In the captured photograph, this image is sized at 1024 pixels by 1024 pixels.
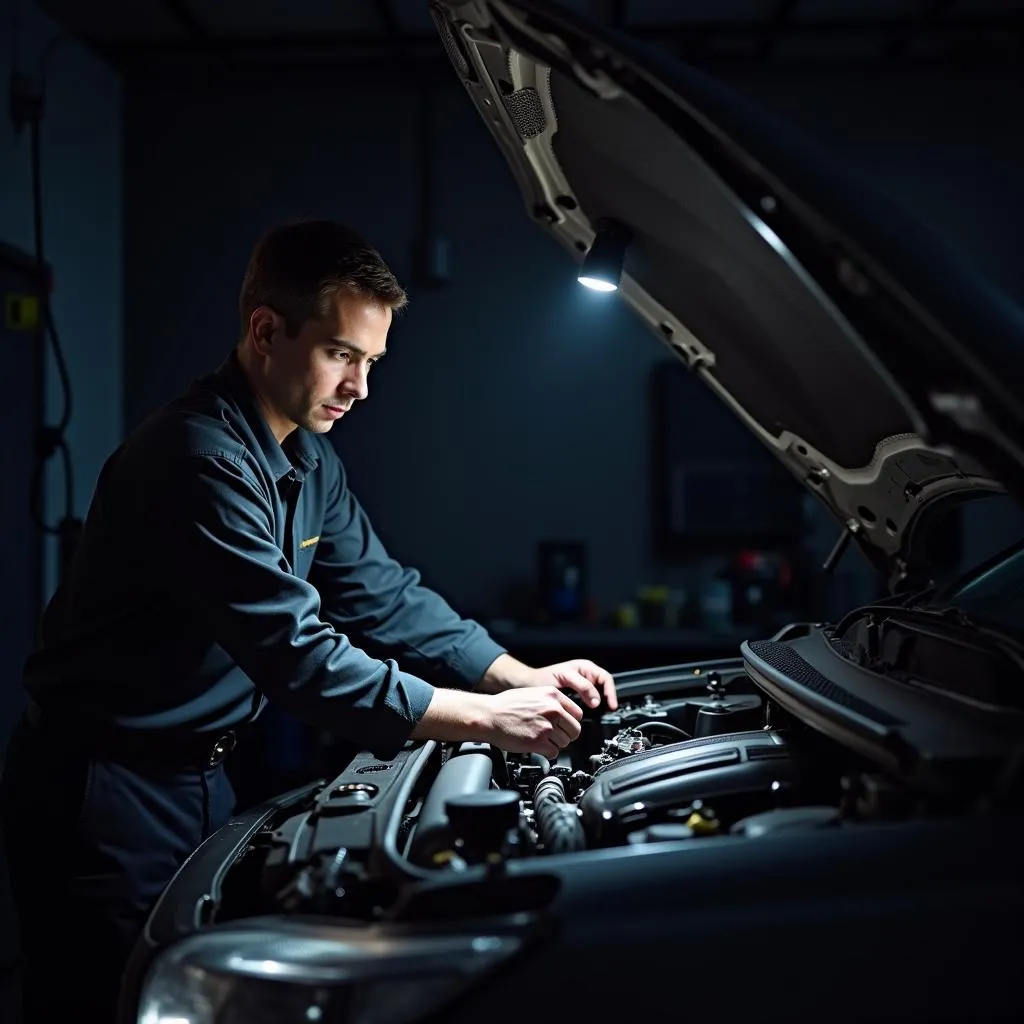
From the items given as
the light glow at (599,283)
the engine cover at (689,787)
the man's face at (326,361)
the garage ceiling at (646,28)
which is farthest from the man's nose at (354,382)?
the garage ceiling at (646,28)

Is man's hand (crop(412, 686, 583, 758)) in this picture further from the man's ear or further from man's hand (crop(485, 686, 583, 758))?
the man's ear

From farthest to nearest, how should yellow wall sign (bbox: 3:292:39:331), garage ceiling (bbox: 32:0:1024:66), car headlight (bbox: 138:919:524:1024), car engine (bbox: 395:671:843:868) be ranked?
garage ceiling (bbox: 32:0:1024:66) → yellow wall sign (bbox: 3:292:39:331) → car engine (bbox: 395:671:843:868) → car headlight (bbox: 138:919:524:1024)

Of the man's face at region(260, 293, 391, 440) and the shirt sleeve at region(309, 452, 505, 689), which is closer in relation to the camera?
the man's face at region(260, 293, 391, 440)

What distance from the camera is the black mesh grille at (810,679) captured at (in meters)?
1.27

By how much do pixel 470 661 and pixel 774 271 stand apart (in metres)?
1.04

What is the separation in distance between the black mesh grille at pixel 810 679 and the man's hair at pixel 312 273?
3.00ft

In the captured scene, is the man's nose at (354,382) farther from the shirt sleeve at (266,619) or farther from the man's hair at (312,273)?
the shirt sleeve at (266,619)

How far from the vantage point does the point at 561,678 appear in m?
1.93

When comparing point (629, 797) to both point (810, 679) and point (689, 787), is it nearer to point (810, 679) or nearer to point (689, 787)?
point (689, 787)

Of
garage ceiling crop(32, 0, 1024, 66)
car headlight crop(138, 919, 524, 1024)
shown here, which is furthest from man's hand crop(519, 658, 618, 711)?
garage ceiling crop(32, 0, 1024, 66)

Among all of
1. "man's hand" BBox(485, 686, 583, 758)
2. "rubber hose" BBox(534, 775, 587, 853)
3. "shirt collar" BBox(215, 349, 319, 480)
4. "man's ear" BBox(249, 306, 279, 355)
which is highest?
"man's ear" BBox(249, 306, 279, 355)

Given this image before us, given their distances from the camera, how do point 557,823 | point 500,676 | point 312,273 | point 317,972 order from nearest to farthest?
1. point 317,972
2. point 557,823
3. point 312,273
4. point 500,676

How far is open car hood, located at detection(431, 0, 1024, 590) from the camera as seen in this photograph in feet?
3.52

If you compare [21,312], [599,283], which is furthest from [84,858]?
[21,312]
